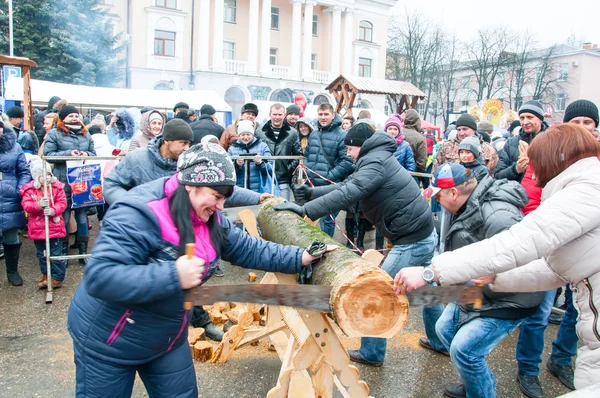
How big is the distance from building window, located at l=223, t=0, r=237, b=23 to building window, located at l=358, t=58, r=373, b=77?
12633 mm

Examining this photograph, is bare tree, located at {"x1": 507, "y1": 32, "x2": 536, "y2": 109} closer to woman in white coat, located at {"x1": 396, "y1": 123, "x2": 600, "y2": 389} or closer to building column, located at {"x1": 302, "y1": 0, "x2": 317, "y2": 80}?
building column, located at {"x1": 302, "y1": 0, "x2": 317, "y2": 80}

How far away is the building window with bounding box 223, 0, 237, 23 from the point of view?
42.1m

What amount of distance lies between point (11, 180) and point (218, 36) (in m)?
36.0

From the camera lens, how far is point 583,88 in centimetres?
5241

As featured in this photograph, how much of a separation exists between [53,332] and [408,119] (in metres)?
6.08

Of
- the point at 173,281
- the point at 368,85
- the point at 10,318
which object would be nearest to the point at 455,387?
the point at 173,281

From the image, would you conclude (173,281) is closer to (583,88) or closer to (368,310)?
(368,310)

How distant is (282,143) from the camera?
747cm

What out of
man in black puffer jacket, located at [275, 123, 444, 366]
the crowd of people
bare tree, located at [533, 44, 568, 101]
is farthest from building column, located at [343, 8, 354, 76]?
man in black puffer jacket, located at [275, 123, 444, 366]

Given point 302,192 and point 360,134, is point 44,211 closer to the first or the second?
point 302,192

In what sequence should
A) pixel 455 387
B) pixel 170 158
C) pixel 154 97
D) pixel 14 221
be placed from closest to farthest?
pixel 455 387 < pixel 170 158 < pixel 14 221 < pixel 154 97

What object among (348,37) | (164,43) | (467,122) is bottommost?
(467,122)

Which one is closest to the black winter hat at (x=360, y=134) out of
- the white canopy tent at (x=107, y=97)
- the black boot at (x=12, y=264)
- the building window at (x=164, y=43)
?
the black boot at (x=12, y=264)

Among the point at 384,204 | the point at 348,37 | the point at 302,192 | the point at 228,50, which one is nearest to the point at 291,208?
the point at 302,192
